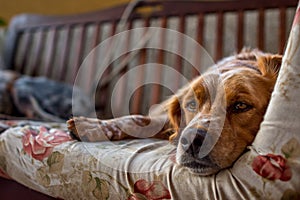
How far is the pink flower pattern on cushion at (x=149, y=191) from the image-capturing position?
25.2 inches

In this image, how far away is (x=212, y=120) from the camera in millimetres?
733

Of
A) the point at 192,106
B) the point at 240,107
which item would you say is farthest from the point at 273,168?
the point at 192,106

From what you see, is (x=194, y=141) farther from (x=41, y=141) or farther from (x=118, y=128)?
(x=41, y=141)

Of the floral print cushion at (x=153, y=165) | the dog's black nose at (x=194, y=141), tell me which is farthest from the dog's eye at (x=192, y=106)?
the dog's black nose at (x=194, y=141)

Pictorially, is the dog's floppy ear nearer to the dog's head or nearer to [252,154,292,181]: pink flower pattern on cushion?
the dog's head

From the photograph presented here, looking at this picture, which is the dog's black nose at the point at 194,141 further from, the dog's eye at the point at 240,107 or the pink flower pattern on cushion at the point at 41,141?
the pink flower pattern on cushion at the point at 41,141

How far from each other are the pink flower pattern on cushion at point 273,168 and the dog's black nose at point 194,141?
124 millimetres

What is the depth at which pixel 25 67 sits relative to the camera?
2.29 metres

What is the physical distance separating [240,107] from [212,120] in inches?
4.0

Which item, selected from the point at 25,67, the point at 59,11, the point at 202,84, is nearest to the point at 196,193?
the point at 202,84

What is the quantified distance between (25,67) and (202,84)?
1740 millimetres

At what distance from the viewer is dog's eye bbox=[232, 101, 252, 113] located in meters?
0.78

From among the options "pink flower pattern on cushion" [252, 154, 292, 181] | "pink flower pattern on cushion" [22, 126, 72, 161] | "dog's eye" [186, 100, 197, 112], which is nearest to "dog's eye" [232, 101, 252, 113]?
"dog's eye" [186, 100, 197, 112]

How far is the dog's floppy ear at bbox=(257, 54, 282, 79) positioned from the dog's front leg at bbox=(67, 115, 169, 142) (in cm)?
32
